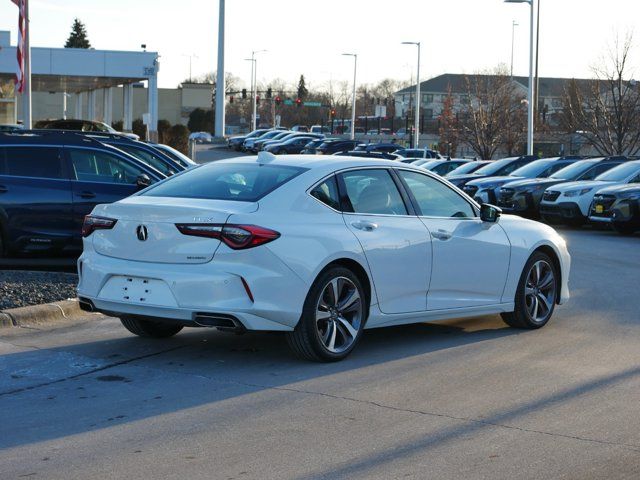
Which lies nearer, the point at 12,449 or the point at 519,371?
the point at 12,449

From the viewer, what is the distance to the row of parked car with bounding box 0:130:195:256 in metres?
12.8

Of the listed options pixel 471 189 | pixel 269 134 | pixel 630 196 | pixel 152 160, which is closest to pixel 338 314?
pixel 152 160

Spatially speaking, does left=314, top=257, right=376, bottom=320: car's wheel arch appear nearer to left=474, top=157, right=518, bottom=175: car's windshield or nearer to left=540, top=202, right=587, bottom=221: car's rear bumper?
left=540, top=202, right=587, bottom=221: car's rear bumper

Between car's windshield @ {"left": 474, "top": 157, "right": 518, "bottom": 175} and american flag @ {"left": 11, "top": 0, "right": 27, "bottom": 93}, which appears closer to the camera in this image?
american flag @ {"left": 11, "top": 0, "right": 27, "bottom": 93}

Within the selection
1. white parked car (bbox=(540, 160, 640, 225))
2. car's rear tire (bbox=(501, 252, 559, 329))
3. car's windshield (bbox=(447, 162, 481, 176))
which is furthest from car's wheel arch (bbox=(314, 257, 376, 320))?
car's windshield (bbox=(447, 162, 481, 176))

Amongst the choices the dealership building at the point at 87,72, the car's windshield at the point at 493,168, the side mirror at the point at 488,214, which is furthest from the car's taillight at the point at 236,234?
the dealership building at the point at 87,72

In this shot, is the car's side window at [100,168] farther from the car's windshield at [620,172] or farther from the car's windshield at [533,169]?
the car's windshield at [533,169]

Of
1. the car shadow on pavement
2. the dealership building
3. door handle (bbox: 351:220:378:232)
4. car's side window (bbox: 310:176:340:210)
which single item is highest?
the dealership building

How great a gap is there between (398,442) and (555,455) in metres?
0.85

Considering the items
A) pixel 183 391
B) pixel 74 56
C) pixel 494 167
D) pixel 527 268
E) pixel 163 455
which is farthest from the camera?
pixel 74 56

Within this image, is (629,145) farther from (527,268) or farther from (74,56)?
(527,268)

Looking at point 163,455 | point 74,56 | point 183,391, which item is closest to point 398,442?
point 163,455

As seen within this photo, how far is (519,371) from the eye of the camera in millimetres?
7848

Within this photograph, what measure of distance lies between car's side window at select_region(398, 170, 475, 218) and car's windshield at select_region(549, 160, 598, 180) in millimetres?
16475
